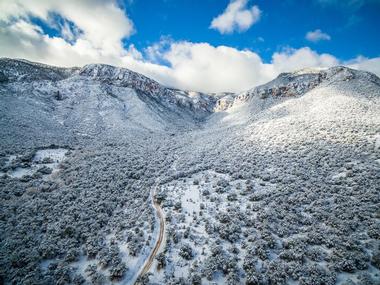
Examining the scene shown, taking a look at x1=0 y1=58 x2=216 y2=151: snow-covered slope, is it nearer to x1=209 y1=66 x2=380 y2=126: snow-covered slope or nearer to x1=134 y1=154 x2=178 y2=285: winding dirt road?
x1=134 y1=154 x2=178 y2=285: winding dirt road

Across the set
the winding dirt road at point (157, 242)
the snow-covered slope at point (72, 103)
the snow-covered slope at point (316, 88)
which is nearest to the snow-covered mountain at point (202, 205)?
the winding dirt road at point (157, 242)

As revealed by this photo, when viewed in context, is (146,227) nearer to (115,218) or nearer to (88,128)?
(115,218)

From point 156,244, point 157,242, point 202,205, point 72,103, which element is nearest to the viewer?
point 156,244

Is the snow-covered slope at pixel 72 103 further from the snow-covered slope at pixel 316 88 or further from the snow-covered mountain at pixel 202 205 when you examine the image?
the snow-covered slope at pixel 316 88

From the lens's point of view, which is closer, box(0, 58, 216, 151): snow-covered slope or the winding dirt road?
the winding dirt road

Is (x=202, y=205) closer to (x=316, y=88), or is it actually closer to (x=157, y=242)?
(x=157, y=242)

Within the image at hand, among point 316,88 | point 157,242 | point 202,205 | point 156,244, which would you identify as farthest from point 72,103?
point 316,88

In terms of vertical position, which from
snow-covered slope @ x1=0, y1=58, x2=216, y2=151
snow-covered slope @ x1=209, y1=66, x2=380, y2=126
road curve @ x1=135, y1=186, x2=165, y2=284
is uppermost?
snow-covered slope @ x1=209, y1=66, x2=380, y2=126

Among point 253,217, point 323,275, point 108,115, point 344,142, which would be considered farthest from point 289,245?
point 108,115

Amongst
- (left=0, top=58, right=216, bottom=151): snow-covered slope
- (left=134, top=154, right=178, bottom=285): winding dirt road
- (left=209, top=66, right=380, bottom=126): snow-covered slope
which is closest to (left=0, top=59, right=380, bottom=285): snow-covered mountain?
(left=134, top=154, right=178, bottom=285): winding dirt road
